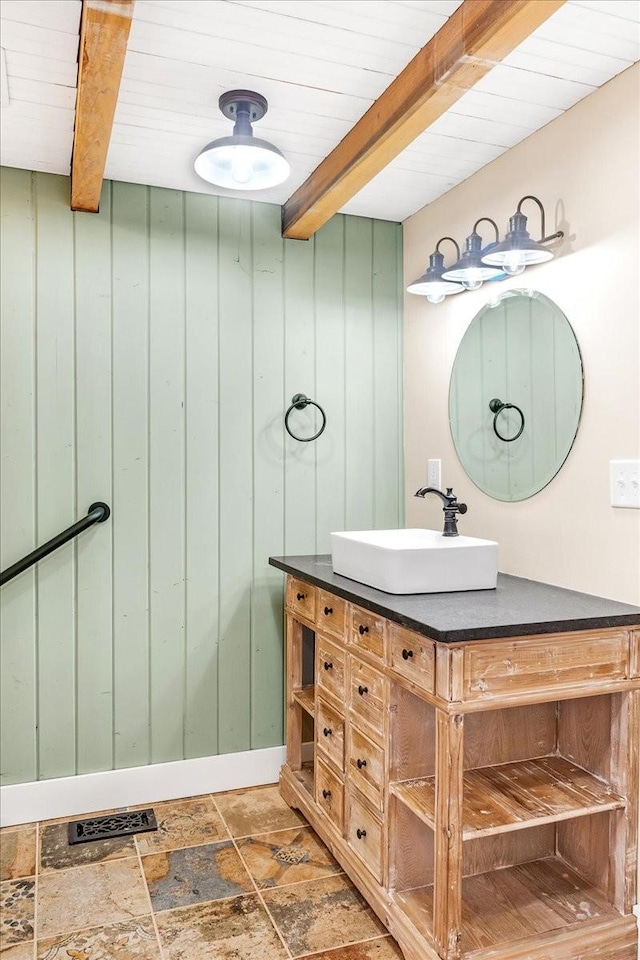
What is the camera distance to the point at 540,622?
1649mm

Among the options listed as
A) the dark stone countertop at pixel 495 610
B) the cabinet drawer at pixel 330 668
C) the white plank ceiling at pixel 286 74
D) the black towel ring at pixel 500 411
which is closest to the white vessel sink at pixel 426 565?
the dark stone countertop at pixel 495 610

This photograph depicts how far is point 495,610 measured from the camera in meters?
1.78

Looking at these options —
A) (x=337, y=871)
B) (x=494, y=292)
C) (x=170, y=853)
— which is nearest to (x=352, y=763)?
(x=337, y=871)

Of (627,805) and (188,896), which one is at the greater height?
(627,805)

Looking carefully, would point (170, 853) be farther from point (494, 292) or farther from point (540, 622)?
point (494, 292)

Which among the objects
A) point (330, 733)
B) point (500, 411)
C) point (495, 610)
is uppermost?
point (500, 411)

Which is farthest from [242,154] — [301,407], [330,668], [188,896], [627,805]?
[188,896]

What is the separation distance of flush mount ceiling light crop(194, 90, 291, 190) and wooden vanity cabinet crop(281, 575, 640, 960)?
1285 mm

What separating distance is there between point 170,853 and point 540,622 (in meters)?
1.44

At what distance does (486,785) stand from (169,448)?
5.10ft

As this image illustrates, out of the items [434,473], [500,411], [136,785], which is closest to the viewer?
[500,411]

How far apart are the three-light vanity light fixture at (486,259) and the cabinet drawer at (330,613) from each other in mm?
1102

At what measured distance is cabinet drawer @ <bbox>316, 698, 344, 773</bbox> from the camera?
2213mm

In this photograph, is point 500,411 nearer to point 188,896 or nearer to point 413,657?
point 413,657
